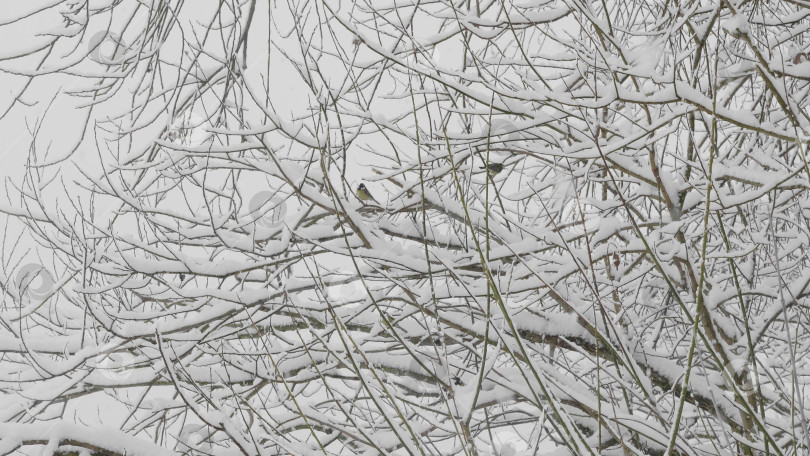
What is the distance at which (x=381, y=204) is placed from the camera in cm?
351

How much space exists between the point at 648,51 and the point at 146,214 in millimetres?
2386
